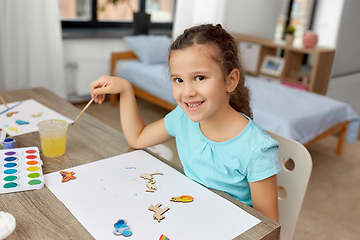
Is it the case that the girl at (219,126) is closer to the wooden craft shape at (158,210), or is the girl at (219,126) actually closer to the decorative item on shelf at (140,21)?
the wooden craft shape at (158,210)

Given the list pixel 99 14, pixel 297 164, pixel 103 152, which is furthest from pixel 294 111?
pixel 99 14

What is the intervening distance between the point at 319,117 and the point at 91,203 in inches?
73.6

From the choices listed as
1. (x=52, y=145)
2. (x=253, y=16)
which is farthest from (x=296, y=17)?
(x=52, y=145)

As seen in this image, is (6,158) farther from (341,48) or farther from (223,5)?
(223,5)

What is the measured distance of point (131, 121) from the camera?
1.06 m

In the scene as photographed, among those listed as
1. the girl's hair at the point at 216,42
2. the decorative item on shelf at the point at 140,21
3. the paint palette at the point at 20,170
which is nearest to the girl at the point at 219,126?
the girl's hair at the point at 216,42

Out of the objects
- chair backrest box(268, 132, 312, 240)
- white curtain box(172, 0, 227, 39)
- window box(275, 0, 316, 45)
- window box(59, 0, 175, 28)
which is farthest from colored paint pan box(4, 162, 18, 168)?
window box(275, 0, 316, 45)

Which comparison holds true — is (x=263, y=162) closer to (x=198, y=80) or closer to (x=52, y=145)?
(x=198, y=80)

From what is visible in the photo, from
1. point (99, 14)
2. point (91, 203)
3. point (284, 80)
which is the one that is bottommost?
point (284, 80)

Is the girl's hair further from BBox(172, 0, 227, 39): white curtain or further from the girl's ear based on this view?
BBox(172, 0, 227, 39): white curtain

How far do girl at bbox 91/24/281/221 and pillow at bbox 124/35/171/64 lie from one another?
221 cm

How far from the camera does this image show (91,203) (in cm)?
73

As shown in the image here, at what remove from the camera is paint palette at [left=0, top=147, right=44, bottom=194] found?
0.76 meters

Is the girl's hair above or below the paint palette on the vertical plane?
above
